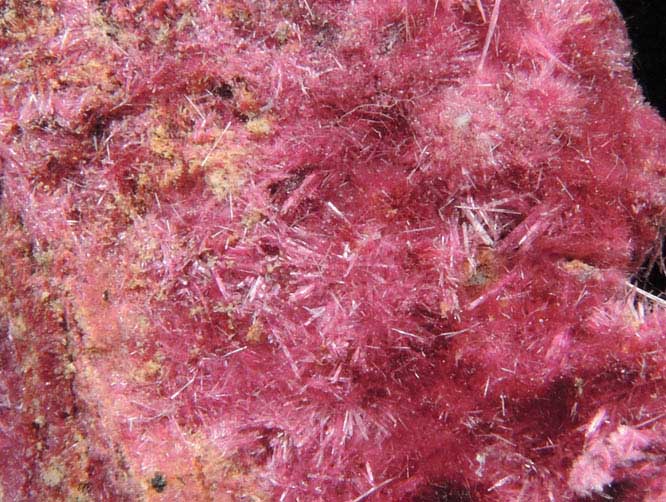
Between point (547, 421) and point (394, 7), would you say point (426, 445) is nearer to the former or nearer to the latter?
point (547, 421)

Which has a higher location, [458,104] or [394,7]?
[394,7]

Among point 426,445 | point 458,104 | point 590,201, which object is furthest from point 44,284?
point 590,201

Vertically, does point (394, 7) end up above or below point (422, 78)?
above

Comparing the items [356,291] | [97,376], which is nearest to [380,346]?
[356,291]

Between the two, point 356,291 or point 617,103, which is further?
point 617,103

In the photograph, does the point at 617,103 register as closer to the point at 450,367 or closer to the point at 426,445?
the point at 450,367

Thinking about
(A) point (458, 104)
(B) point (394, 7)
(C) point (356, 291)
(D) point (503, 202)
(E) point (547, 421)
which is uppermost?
(B) point (394, 7)
